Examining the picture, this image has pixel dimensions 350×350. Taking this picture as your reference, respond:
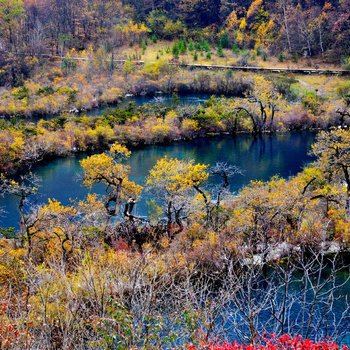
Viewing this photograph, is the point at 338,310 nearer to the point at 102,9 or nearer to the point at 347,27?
the point at 347,27

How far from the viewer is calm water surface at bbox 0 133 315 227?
32.9 m

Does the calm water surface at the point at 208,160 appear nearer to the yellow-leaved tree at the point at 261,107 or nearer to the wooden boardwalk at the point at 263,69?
the yellow-leaved tree at the point at 261,107

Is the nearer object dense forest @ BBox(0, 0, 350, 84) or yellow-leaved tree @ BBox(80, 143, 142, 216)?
yellow-leaved tree @ BBox(80, 143, 142, 216)

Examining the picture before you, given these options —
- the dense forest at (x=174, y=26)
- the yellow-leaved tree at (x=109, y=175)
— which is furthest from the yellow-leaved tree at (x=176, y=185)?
the dense forest at (x=174, y=26)

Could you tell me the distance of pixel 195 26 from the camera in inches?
3135

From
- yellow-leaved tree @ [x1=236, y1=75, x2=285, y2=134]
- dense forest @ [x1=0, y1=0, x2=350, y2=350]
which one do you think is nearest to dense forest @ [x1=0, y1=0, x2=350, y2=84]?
dense forest @ [x1=0, y1=0, x2=350, y2=350]

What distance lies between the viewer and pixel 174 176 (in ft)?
83.1

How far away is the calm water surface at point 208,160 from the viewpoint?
3294 centimetres

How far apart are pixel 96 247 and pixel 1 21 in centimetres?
5737

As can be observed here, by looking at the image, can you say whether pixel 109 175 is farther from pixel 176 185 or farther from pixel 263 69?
pixel 263 69

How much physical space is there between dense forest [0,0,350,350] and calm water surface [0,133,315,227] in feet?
0.69

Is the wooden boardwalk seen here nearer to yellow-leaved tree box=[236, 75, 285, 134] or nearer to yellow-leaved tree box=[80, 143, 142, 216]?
yellow-leaved tree box=[236, 75, 285, 134]

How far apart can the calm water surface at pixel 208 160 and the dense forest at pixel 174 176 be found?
0.21 m

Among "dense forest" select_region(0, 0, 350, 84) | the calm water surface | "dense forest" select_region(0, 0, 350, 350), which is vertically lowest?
the calm water surface
